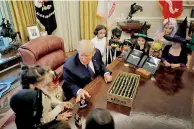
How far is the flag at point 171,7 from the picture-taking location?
13.3ft

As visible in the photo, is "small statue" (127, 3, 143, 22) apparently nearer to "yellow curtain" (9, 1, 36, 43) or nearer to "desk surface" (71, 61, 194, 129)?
"yellow curtain" (9, 1, 36, 43)

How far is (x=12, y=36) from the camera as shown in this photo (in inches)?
135

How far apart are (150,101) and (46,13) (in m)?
3.27

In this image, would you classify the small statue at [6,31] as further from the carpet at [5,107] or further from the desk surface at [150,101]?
the desk surface at [150,101]

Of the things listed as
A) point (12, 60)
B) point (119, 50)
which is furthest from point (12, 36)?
point (119, 50)

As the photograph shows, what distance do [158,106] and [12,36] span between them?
9.94ft

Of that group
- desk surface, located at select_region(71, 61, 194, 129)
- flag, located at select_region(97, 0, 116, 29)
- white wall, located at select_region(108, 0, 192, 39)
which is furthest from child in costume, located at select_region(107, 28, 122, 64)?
white wall, located at select_region(108, 0, 192, 39)

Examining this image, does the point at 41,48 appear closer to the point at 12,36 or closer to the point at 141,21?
→ the point at 12,36

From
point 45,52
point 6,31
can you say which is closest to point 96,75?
point 45,52

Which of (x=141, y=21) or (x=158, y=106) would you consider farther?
(x=141, y=21)

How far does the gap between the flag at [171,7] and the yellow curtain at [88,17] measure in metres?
1.54

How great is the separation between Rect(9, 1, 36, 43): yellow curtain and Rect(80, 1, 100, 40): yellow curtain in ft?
3.67

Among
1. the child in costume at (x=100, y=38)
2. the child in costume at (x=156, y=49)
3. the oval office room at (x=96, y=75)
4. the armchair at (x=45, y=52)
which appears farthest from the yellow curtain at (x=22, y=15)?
the child in costume at (x=156, y=49)

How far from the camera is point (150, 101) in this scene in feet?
4.77
